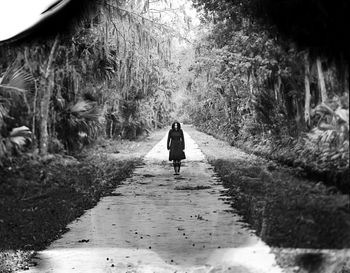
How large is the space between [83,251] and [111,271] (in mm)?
94

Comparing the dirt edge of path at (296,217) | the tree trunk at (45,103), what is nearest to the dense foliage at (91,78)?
the tree trunk at (45,103)

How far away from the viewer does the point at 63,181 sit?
1.34 metres

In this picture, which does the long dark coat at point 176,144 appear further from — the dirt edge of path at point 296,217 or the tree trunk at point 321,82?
the tree trunk at point 321,82

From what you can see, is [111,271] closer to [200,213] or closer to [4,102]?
[200,213]

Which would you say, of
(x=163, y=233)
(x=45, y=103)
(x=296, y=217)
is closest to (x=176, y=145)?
(x=163, y=233)

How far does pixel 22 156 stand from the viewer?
1242mm

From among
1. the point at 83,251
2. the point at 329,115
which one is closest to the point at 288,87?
the point at 329,115

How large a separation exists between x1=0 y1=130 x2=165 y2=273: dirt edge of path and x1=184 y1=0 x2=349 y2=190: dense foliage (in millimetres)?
298

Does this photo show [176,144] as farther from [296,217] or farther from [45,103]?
[296,217]

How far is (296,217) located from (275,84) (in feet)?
1.07

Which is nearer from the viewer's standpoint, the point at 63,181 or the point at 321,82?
the point at 321,82

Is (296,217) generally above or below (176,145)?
below

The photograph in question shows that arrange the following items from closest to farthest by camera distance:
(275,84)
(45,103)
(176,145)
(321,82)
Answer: (321,82), (275,84), (45,103), (176,145)

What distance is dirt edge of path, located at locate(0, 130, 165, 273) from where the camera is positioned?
1.26 metres
